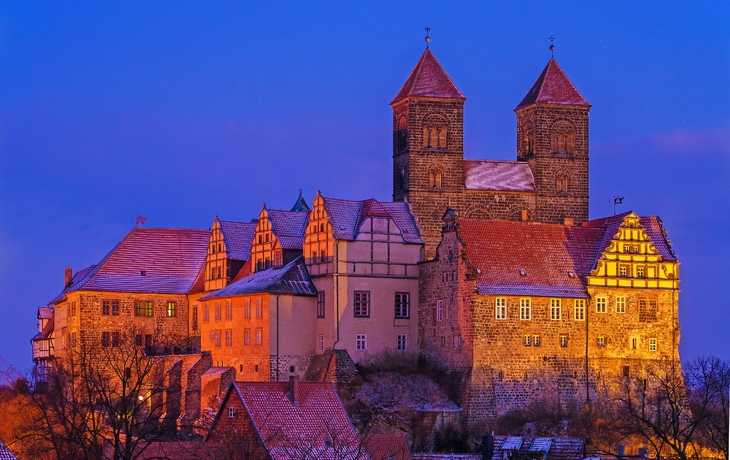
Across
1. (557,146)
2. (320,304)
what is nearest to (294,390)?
(320,304)

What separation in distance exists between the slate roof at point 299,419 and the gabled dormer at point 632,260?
67.0ft

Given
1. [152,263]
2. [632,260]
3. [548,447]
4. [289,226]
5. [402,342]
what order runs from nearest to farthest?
[548,447] < [402,342] < [632,260] < [289,226] < [152,263]

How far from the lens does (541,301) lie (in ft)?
273

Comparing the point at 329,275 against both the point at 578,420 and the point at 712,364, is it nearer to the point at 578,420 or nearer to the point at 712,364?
the point at 578,420

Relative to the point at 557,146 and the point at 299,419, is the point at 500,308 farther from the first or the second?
the point at 557,146

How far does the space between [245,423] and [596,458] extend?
13.0 metres

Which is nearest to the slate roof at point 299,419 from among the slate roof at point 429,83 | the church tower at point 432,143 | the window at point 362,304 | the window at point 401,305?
the window at point 362,304

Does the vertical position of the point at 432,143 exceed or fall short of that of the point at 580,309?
it exceeds it

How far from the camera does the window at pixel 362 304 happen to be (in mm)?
84625

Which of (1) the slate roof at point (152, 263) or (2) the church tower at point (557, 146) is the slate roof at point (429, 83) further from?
(1) the slate roof at point (152, 263)

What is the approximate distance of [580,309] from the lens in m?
84.3

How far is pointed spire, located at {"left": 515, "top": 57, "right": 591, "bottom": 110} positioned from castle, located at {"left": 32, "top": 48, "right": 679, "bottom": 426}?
5.04m

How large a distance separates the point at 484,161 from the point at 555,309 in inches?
627

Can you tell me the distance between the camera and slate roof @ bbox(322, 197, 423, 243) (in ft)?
280
